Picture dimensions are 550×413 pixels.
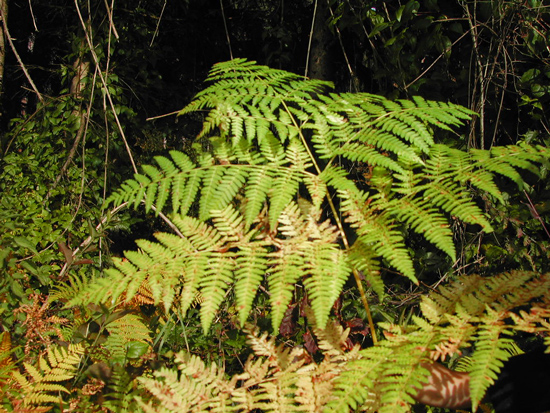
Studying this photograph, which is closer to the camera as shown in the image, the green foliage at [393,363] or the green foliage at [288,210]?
the green foliage at [393,363]

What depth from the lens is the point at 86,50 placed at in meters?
2.80

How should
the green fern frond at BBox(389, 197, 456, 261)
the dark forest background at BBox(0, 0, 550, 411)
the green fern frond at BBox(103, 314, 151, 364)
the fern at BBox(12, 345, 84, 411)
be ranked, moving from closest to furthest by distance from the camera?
the green fern frond at BBox(389, 197, 456, 261), the fern at BBox(12, 345, 84, 411), the green fern frond at BBox(103, 314, 151, 364), the dark forest background at BBox(0, 0, 550, 411)

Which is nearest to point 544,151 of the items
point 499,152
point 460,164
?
point 499,152

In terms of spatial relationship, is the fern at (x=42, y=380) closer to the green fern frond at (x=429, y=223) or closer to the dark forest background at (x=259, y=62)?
the dark forest background at (x=259, y=62)

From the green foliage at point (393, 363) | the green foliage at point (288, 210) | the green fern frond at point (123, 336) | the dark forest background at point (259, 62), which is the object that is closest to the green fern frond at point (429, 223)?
the green foliage at point (288, 210)

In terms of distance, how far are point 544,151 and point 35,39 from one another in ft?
15.8

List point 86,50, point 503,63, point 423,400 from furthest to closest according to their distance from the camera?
point 86,50 → point 503,63 → point 423,400

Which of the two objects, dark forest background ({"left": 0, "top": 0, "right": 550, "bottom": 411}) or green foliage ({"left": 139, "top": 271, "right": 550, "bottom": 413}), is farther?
dark forest background ({"left": 0, "top": 0, "right": 550, "bottom": 411})

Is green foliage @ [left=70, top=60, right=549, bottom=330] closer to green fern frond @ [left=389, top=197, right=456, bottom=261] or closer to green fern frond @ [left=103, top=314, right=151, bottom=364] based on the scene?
green fern frond @ [left=389, top=197, right=456, bottom=261]

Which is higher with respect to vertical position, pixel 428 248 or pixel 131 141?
pixel 131 141

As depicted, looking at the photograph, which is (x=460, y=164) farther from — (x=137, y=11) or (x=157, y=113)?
(x=157, y=113)

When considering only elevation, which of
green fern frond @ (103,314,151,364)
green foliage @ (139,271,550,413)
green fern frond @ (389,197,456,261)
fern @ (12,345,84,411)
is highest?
green fern frond @ (389,197,456,261)

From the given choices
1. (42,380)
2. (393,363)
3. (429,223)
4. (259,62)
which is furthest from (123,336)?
(259,62)

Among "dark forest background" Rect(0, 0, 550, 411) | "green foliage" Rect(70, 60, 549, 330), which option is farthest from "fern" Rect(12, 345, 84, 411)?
"green foliage" Rect(70, 60, 549, 330)
